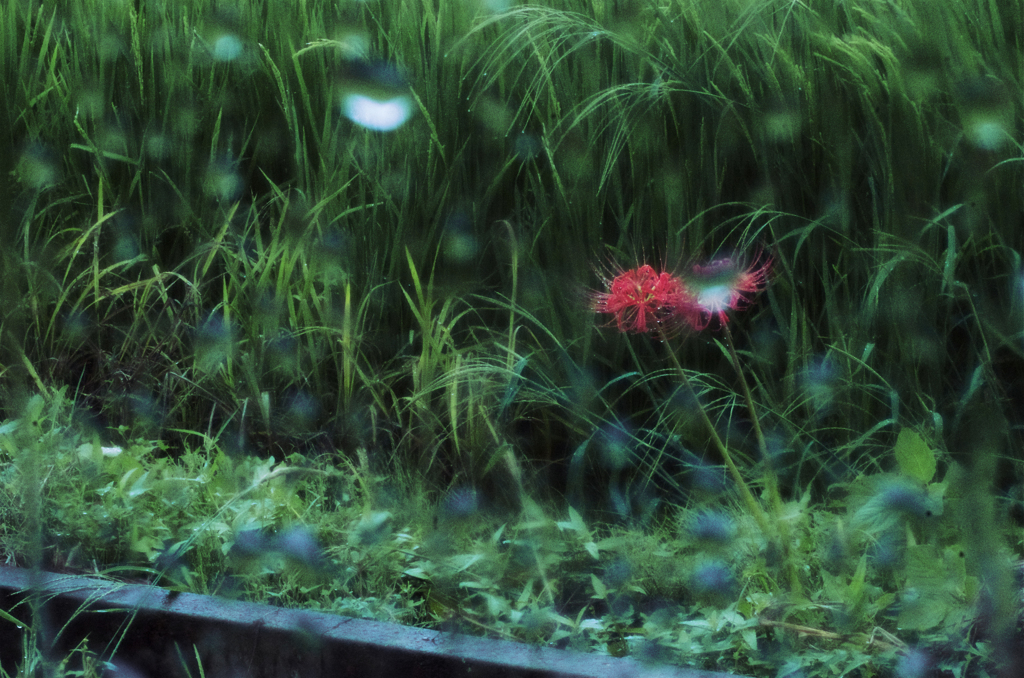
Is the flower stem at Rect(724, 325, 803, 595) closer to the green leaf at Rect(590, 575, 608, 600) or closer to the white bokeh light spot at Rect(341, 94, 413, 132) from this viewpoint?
the green leaf at Rect(590, 575, 608, 600)

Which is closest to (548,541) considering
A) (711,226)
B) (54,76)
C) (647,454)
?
(647,454)

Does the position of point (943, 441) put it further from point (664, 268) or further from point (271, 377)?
point (271, 377)

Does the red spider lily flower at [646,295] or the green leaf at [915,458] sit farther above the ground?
the red spider lily flower at [646,295]

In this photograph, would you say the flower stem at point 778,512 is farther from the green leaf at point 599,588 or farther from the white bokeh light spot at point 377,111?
the white bokeh light spot at point 377,111

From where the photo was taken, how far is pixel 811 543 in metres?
1.84

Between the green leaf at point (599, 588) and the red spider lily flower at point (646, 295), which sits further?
the green leaf at point (599, 588)

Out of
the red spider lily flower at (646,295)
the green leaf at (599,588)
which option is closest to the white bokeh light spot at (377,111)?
the red spider lily flower at (646,295)

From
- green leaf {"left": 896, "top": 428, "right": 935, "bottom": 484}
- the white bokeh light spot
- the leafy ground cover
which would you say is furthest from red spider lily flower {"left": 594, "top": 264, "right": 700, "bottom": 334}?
the white bokeh light spot

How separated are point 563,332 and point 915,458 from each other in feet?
2.83

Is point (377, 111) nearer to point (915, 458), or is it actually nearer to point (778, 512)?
point (778, 512)

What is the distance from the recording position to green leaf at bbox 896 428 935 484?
1644 millimetres

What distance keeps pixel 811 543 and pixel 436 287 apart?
101 centimetres

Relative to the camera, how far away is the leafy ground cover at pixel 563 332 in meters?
1.80

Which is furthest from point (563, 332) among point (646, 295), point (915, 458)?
point (915, 458)
